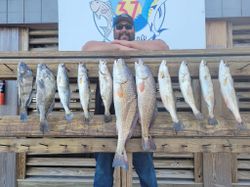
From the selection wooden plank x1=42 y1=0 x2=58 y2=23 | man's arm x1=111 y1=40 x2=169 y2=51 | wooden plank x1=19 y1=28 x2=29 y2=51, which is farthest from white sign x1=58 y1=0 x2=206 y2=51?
man's arm x1=111 y1=40 x2=169 y2=51

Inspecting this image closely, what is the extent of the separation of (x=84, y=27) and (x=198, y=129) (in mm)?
1885

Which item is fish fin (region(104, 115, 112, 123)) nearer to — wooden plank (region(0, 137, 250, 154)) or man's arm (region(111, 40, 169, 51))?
wooden plank (region(0, 137, 250, 154))

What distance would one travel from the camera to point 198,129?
217cm

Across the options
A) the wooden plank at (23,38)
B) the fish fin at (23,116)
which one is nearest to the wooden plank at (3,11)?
the wooden plank at (23,38)

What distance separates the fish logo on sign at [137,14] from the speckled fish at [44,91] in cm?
145

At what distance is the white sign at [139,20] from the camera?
3.43 metres

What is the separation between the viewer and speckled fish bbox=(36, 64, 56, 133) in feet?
7.02

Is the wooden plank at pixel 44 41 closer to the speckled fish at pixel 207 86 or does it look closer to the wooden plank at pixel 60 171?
the wooden plank at pixel 60 171

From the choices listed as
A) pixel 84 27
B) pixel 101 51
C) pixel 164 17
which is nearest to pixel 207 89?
pixel 101 51

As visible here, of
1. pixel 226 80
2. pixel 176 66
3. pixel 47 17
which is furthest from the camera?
pixel 47 17

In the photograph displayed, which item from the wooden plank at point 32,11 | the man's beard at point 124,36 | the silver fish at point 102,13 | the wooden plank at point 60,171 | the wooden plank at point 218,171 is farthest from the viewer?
the wooden plank at point 60,171

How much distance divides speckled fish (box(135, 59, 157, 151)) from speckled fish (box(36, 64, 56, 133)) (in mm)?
555

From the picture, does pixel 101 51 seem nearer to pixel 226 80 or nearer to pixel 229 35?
pixel 226 80

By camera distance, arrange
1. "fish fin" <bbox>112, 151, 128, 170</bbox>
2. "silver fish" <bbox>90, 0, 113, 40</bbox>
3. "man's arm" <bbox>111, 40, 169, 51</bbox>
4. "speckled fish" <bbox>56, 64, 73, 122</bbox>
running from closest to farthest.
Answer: "fish fin" <bbox>112, 151, 128, 170</bbox>
"speckled fish" <bbox>56, 64, 73, 122</bbox>
"man's arm" <bbox>111, 40, 169, 51</bbox>
"silver fish" <bbox>90, 0, 113, 40</bbox>
